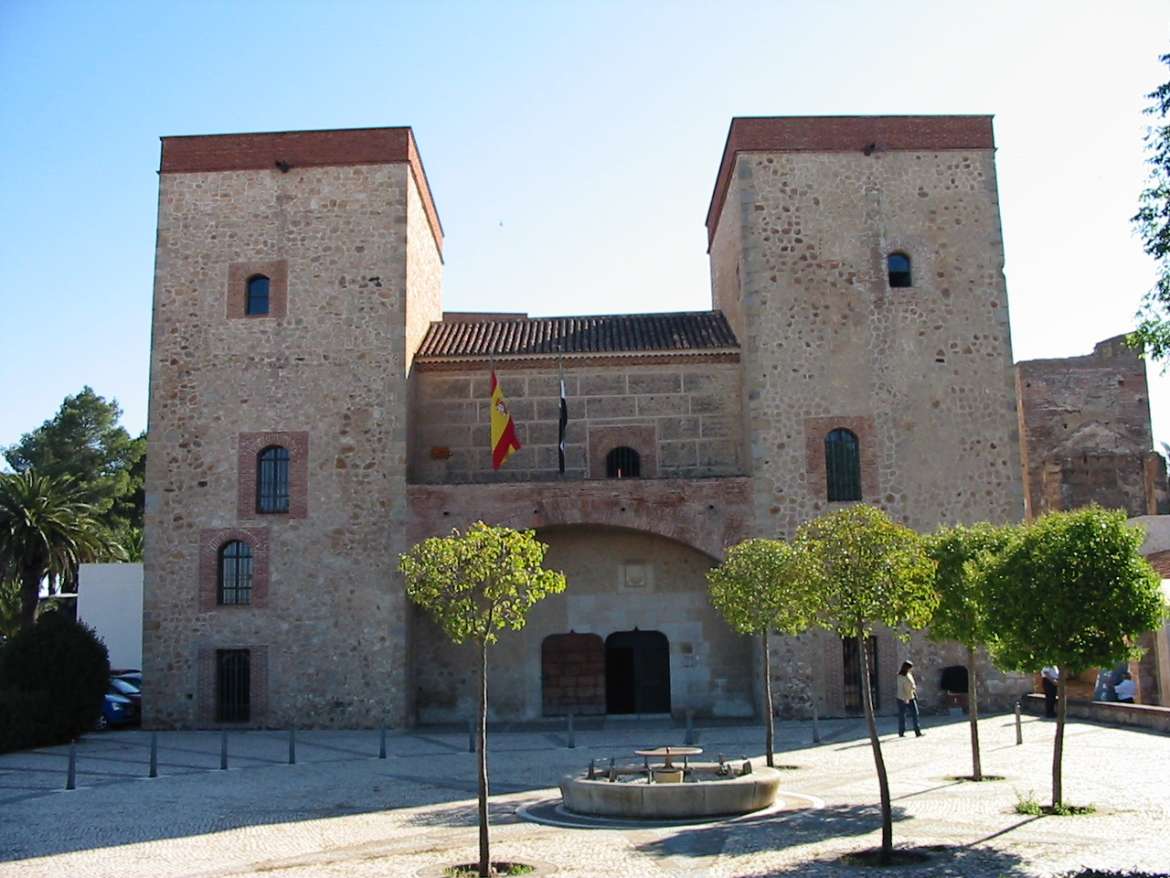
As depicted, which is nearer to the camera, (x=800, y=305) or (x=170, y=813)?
(x=170, y=813)

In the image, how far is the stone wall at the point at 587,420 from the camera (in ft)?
85.7

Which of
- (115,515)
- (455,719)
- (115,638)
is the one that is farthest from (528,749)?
(115,515)

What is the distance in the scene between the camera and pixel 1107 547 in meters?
12.2

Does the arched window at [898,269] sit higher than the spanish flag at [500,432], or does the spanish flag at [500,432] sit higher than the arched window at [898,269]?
the arched window at [898,269]

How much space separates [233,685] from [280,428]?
5.66 m

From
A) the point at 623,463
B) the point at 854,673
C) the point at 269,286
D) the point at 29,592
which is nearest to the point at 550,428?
the point at 623,463

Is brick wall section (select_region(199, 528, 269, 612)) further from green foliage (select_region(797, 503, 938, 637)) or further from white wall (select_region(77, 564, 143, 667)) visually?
green foliage (select_region(797, 503, 938, 637))

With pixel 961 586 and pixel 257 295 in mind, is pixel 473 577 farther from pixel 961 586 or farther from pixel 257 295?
pixel 257 295

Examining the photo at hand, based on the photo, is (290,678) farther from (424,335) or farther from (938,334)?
(938,334)

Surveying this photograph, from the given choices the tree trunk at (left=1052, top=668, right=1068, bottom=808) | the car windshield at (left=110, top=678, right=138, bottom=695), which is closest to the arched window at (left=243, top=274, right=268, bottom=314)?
the car windshield at (left=110, top=678, right=138, bottom=695)

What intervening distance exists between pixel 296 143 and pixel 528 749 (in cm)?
1477

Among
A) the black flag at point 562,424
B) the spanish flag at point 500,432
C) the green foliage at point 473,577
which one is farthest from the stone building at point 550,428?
the green foliage at point 473,577

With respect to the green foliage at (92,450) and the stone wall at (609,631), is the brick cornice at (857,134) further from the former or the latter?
the green foliage at (92,450)

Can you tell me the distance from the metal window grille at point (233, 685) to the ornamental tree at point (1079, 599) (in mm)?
17009
